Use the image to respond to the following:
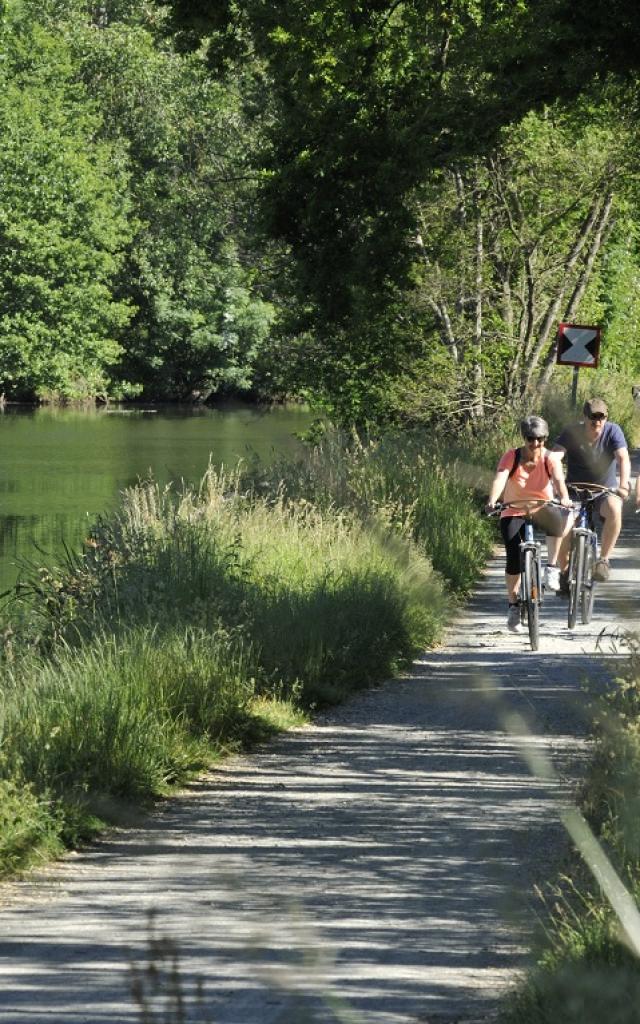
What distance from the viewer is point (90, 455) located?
47.3 metres

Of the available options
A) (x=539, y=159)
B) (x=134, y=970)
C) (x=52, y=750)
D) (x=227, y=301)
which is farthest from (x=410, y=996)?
(x=227, y=301)

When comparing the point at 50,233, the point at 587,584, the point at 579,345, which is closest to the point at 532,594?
the point at 587,584

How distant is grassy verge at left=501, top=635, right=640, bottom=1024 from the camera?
3338 millimetres

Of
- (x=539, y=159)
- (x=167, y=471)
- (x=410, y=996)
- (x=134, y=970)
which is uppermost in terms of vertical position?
(x=539, y=159)

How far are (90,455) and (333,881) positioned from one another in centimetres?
4140

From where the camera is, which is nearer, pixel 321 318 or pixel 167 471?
pixel 321 318

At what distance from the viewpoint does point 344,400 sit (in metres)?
30.3

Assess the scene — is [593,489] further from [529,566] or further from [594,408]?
[529,566]

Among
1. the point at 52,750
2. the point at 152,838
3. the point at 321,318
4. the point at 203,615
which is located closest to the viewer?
the point at 152,838

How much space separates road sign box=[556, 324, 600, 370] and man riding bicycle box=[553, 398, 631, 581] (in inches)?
471

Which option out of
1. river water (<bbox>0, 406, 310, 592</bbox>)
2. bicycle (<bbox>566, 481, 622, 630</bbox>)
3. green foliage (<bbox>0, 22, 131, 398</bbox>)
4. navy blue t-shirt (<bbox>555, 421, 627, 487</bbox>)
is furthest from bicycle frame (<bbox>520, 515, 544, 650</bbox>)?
green foliage (<bbox>0, 22, 131, 398</bbox>)

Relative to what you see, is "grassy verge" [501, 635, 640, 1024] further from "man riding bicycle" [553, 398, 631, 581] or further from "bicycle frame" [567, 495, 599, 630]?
"man riding bicycle" [553, 398, 631, 581]

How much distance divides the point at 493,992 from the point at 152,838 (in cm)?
268

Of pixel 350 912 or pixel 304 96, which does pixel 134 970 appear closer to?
pixel 350 912
